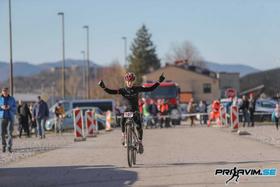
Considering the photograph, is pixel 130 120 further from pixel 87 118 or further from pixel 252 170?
pixel 87 118

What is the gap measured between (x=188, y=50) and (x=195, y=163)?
14395cm

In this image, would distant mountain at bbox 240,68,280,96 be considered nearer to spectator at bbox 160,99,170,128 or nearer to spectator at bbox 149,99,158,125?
spectator at bbox 160,99,170,128

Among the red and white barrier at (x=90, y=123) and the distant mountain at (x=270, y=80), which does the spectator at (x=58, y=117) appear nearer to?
the red and white barrier at (x=90, y=123)

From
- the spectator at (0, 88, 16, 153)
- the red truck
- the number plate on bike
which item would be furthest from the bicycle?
the red truck

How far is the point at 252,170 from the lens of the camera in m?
12.5

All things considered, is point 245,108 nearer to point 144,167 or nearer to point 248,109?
point 248,109

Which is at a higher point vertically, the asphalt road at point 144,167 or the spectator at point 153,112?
the spectator at point 153,112

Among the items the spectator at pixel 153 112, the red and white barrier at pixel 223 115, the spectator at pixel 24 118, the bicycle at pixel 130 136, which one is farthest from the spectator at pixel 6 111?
the spectator at pixel 153 112
